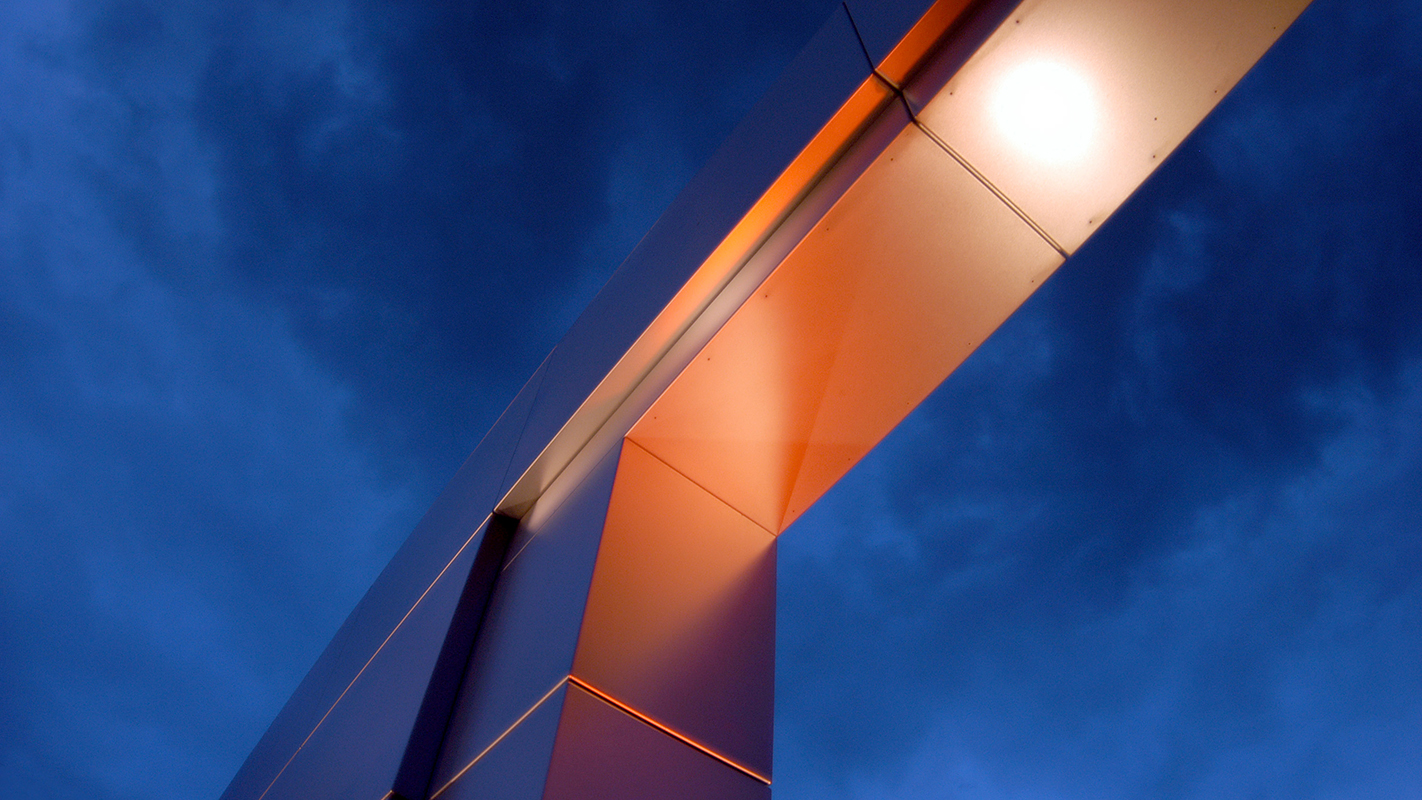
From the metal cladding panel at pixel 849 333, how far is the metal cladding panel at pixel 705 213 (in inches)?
18.8

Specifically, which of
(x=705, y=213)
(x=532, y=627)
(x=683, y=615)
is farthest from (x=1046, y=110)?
(x=532, y=627)

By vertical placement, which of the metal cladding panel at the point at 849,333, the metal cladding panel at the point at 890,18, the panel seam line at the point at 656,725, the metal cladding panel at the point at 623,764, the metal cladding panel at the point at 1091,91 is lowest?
the metal cladding panel at the point at 623,764

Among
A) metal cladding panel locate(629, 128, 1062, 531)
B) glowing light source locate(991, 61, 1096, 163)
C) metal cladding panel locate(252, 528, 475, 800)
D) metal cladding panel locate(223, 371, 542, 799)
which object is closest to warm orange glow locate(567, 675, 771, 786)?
metal cladding panel locate(252, 528, 475, 800)

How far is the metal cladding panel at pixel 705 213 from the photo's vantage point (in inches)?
143

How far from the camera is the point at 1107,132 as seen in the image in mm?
3148

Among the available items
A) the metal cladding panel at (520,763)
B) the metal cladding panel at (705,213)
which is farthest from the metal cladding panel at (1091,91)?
the metal cladding panel at (520,763)

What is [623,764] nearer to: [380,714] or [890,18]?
[380,714]

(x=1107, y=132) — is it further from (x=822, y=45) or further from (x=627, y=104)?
(x=627, y=104)

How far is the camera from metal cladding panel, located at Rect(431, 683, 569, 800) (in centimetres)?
269

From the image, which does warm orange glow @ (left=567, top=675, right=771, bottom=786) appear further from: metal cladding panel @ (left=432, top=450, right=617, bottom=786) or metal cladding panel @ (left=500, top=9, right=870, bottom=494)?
metal cladding panel @ (left=500, top=9, right=870, bottom=494)

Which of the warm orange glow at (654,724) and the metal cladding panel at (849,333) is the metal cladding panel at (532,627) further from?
→ the metal cladding panel at (849,333)

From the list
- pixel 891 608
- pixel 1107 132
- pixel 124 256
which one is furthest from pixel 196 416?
pixel 1107 132

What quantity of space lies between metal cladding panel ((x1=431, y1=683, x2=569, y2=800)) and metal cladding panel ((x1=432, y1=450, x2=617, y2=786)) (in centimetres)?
9

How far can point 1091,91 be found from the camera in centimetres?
305
